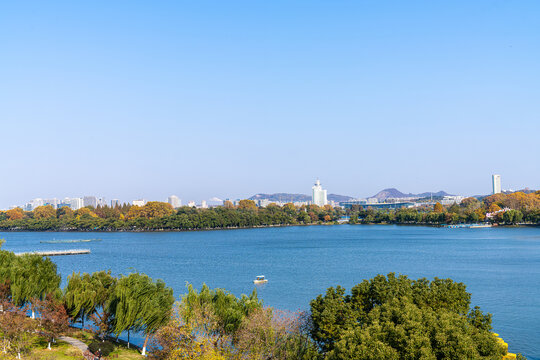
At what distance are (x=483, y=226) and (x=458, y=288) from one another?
6983 cm

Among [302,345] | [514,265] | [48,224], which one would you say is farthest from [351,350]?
[48,224]

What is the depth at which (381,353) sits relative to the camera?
809 centimetres

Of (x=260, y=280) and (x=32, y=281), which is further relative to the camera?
(x=260, y=280)

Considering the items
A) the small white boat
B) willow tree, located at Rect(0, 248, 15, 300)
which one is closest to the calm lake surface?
the small white boat

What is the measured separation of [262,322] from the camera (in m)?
11.4

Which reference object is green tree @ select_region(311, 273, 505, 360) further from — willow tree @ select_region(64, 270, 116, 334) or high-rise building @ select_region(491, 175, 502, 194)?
high-rise building @ select_region(491, 175, 502, 194)

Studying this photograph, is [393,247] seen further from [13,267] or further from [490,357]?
[490,357]

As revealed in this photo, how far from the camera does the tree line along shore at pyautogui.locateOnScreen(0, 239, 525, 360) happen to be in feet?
28.1

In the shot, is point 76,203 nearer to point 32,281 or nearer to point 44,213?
point 44,213

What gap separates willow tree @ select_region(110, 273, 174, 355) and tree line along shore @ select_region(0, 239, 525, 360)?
27 millimetres

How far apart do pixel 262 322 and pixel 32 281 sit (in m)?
8.96

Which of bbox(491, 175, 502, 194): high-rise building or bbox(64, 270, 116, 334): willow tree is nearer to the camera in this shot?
bbox(64, 270, 116, 334): willow tree

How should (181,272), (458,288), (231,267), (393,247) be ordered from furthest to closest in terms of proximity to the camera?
1. (393,247)
2. (231,267)
3. (181,272)
4. (458,288)

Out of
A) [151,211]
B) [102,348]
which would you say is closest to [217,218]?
[151,211]
